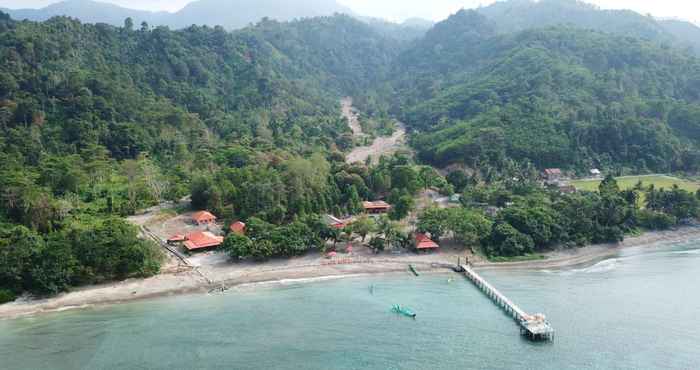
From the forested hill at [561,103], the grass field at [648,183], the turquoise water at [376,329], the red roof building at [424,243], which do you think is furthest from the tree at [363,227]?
the forested hill at [561,103]

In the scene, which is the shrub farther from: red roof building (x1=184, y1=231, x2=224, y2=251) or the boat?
the boat

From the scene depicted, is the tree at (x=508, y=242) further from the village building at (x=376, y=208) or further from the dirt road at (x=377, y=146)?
the dirt road at (x=377, y=146)

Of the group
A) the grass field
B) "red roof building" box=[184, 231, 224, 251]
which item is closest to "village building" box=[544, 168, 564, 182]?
the grass field

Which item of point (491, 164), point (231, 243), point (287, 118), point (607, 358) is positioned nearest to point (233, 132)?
point (287, 118)

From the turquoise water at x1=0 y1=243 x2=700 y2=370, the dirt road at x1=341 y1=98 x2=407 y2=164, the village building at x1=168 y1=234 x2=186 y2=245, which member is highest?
the dirt road at x1=341 y1=98 x2=407 y2=164

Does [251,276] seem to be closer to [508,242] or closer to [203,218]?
[203,218]

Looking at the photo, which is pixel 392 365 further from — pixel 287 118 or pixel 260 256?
pixel 287 118
